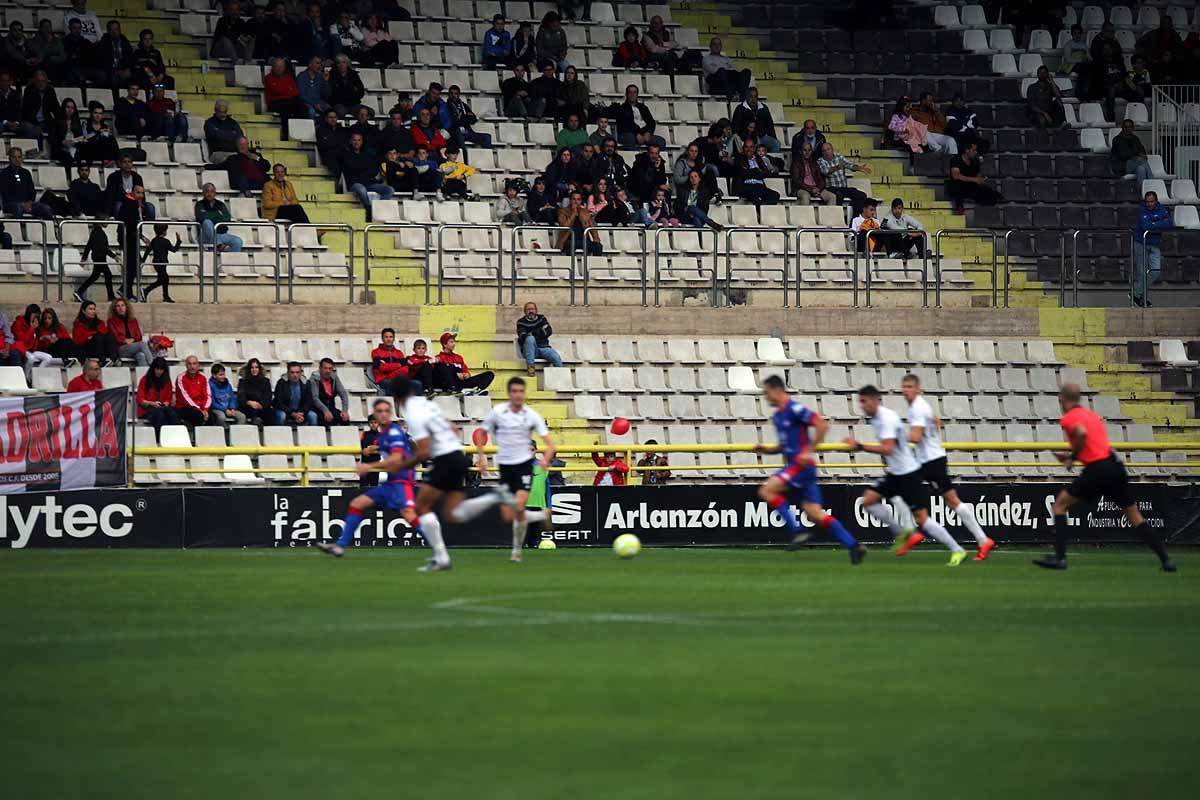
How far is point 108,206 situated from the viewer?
29344 mm

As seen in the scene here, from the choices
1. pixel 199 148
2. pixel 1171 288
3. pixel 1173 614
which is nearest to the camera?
pixel 1173 614

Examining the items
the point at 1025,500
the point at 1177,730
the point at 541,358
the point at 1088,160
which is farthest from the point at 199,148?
the point at 1177,730

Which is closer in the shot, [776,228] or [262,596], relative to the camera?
[262,596]

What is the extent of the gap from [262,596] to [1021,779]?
904 centimetres

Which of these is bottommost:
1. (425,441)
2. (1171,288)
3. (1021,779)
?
(1021,779)

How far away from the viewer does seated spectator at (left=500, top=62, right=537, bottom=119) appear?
34.4m

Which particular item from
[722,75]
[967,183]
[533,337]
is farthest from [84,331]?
[967,183]

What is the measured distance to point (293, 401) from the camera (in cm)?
2752

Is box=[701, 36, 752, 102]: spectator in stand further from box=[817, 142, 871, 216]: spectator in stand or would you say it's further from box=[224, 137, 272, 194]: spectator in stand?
box=[224, 137, 272, 194]: spectator in stand

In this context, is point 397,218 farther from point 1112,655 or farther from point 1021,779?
point 1021,779

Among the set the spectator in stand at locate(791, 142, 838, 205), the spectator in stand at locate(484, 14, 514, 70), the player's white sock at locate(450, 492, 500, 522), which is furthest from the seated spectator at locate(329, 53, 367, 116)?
the player's white sock at locate(450, 492, 500, 522)

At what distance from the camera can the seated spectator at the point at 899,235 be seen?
33188 mm

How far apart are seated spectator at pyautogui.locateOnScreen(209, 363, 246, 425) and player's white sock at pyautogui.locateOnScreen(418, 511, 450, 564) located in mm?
8712

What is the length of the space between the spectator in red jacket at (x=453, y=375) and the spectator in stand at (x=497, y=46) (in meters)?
8.30
